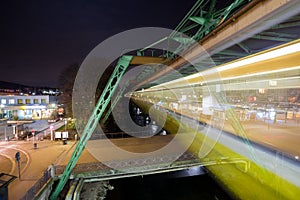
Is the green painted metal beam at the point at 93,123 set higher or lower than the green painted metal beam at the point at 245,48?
lower

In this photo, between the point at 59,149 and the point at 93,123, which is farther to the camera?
the point at 59,149

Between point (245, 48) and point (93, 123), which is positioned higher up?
point (245, 48)

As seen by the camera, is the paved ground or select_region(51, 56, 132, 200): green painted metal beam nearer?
select_region(51, 56, 132, 200): green painted metal beam

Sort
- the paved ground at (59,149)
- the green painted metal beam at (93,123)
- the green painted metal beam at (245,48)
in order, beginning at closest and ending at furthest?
the green painted metal beam at (245,48)
the green painted metal beam at (93,123)
the paved ground at (59,149)

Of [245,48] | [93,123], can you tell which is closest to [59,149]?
[93,123]

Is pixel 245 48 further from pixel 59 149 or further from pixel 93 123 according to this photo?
pixel 59 149

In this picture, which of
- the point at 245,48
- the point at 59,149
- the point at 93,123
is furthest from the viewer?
the point at 59,149

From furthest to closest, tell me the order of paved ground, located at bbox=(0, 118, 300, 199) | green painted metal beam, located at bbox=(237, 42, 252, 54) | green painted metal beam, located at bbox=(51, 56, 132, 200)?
paved ground, located at bbox=(0, 118, 300, 199), green painted metal beam, located at bbox=(51, 56, 132, 200), green painted metal beam, located at bbox=(237, 42, 252, 54)

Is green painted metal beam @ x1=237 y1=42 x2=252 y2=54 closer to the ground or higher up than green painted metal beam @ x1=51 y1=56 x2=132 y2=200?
higher up

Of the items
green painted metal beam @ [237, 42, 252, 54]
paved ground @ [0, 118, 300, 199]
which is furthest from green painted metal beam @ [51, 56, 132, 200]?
green painted metal beam @ [237, 42, 252, 54]

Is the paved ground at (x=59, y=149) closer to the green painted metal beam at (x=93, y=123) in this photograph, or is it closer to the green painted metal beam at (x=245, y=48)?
the green painted metal beam at (x=93, y=123)

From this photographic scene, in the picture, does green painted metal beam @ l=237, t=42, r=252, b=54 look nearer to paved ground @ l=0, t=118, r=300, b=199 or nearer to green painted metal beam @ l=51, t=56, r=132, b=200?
green painted metal beam @ l=51, t=56, r=132, b=200

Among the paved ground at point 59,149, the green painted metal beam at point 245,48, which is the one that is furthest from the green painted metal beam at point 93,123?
the green painted metal beam at point 245,48

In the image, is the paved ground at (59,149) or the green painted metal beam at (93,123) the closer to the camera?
the green painted metal beam at (93,123)
